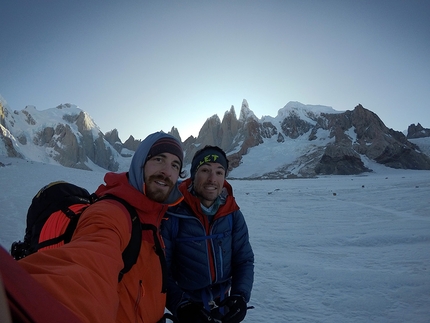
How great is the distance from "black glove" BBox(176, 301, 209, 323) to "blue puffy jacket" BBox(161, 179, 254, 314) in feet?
0.48

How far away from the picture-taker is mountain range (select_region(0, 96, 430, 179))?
213 ft

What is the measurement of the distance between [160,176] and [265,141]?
95.3 meters

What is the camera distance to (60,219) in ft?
5.22

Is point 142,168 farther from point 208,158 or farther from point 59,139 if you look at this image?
point 59,139

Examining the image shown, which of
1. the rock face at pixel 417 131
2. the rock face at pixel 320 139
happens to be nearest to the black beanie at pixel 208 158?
the rock face at pixel 320 139

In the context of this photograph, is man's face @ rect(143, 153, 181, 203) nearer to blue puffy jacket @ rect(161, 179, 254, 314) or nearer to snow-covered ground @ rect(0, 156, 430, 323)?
blue puffy jacket @ rect(161, 179, 254, 314)

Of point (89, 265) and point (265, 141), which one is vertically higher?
point (265, 141)

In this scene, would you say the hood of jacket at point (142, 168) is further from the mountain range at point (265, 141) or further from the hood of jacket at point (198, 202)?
the mountain range at point (265, 141)

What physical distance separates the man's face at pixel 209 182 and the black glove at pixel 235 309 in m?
0.94

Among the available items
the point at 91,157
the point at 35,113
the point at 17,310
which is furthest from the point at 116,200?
the point at 35,113

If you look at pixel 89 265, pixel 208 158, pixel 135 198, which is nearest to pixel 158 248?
pixel 135 198

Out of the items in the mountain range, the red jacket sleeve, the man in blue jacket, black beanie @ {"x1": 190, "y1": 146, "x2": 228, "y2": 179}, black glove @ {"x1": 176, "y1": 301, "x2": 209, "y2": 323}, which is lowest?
black glove @ {"x1": 176, "y1": 301, "x2": 209, "y2": 323}

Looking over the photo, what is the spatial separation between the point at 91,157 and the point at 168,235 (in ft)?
435

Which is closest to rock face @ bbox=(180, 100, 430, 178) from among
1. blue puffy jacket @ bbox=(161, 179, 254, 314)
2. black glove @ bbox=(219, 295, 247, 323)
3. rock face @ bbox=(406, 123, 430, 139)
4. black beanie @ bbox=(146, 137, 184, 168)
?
rock face @ bbox=(406, 123, 430, 139)
